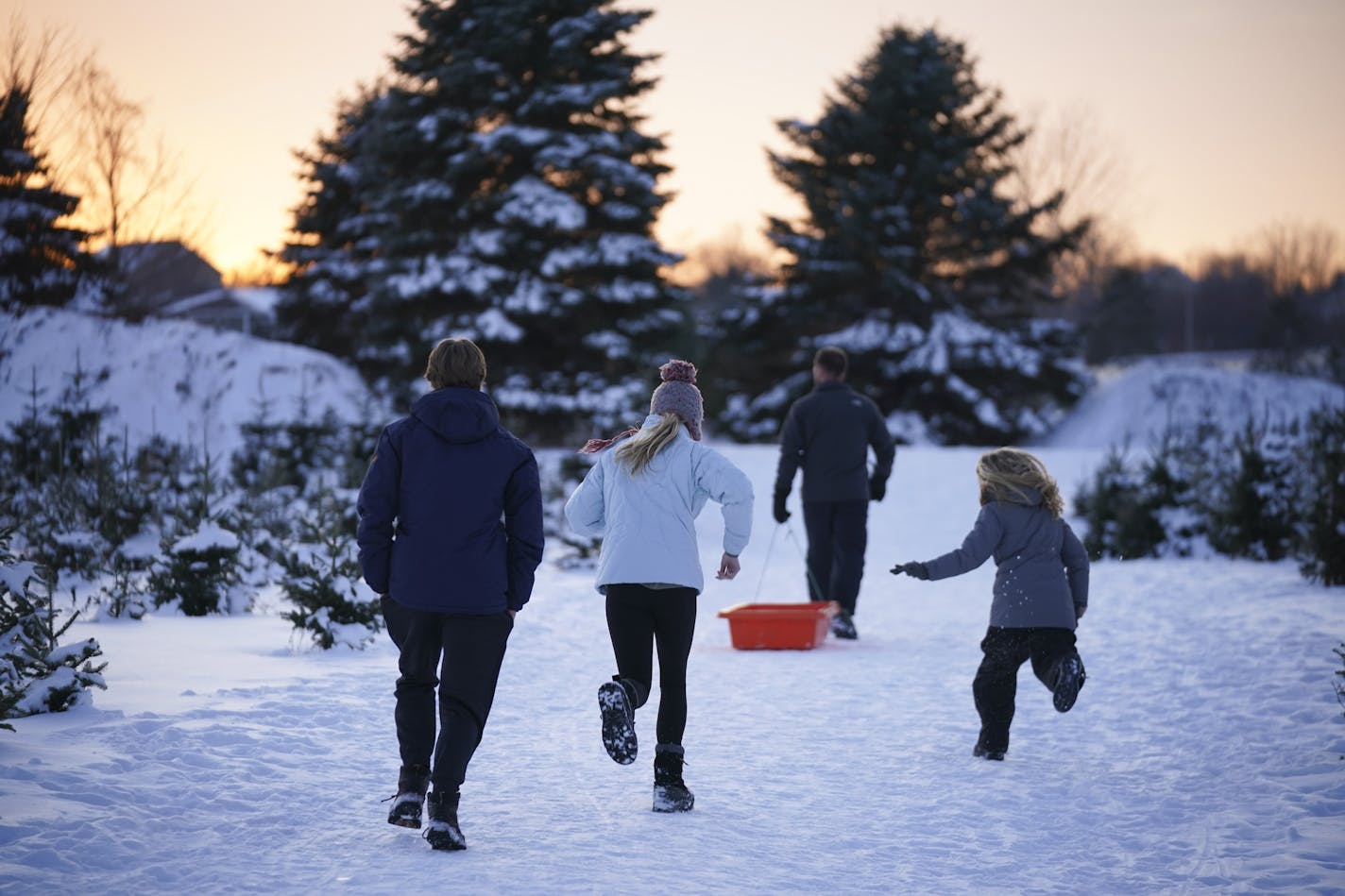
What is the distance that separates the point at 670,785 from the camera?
5262 mm

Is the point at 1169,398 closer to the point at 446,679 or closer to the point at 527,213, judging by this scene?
the point at 527,213

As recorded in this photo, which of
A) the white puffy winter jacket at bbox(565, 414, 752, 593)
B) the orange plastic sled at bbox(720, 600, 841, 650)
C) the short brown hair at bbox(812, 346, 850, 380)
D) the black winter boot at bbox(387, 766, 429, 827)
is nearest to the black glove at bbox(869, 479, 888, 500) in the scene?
the short brown hair at bbox(812, 346, 850, 380)

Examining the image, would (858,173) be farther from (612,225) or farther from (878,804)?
(878,804)

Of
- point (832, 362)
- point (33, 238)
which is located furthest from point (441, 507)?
point (33, 238)

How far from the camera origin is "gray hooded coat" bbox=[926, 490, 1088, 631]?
6.18 meters

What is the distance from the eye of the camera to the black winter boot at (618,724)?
5.12 metres

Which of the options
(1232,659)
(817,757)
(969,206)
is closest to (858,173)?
(969,206)

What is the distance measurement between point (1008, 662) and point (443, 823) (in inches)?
115

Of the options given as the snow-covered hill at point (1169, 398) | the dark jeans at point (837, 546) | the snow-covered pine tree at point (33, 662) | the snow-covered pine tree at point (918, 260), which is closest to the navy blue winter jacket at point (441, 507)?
the snow-covered pine tree at point (33, 662)

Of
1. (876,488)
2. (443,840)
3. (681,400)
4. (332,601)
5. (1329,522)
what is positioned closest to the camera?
(443,840)

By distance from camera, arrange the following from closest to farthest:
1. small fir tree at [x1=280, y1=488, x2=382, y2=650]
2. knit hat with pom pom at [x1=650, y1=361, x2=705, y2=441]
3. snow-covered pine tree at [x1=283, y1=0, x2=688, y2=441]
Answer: knit hat with pom pom at [x1=650, y1=361, x2=705, y2=441]
small fir tree at [x1=280, y1=488, x2=382, y2=650]
snow-covered pine tree at [x1=283, y1=0, x2=688, y2=441]

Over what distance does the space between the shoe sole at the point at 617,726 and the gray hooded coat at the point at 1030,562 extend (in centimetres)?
176

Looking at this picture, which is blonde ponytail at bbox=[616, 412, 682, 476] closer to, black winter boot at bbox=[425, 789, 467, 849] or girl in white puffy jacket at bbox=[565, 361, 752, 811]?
girl in white puffy jacket at bbox=[565, 361, 752, 811]

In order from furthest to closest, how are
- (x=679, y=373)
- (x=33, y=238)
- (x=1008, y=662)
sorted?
1. (x=33, y=238)
2. (x=1008, y=662)
3. (x=679, y=373)
